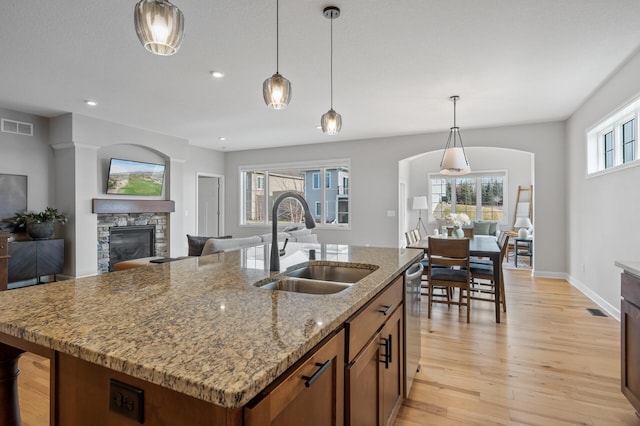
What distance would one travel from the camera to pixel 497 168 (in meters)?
8.88

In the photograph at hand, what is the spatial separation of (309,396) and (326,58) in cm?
308

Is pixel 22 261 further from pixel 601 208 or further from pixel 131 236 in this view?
pixel 601 208

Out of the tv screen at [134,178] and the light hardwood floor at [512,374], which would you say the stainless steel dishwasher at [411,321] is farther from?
the tv screen at [134,178]

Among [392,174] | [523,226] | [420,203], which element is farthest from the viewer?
[420,203]

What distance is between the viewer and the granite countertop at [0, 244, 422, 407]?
69 cm

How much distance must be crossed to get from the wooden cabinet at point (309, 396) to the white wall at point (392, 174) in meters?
5.89

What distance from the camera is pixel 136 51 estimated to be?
124 inches

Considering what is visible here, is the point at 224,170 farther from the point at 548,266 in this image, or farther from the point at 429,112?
the point at 548,266

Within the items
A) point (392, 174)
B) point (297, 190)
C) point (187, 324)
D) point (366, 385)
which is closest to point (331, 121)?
point (366, 385)

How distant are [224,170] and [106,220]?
132 inches

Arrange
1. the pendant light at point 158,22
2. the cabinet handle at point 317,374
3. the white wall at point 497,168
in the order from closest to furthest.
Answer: the cabinet handle at point 317,374 < the pendant light at point 158,22 < the white wall at point 497,168

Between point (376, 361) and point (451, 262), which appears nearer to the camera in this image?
point (376, 361)

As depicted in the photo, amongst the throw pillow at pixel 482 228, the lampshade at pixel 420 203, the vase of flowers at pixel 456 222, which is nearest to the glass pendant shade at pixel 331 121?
the vase of flowers at pixel 456 222

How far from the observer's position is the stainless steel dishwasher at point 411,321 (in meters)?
1.95
